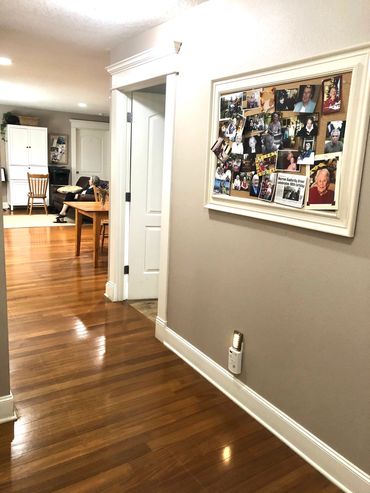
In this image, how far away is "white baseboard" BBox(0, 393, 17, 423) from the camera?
204 centimetres

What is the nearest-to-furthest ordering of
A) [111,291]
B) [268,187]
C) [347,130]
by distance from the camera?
[347,130], [268,187], [111,291]

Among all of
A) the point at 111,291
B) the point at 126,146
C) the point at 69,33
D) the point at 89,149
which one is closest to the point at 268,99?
the point at 126,146

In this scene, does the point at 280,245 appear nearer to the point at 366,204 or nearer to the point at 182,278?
the point at 366,204

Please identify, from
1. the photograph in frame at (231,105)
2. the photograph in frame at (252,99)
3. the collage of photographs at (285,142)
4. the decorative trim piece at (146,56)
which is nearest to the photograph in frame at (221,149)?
the collage of photographs at (285,142)

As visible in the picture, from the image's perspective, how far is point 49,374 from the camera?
2.53 meters

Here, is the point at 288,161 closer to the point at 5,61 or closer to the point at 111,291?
the point at 111,291

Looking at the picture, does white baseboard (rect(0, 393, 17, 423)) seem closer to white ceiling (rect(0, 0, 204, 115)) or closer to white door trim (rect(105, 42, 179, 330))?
white door trim (rect(105, 42, 179, 330))

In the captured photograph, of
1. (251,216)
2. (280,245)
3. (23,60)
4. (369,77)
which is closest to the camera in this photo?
(369,77)

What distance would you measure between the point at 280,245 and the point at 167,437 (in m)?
1.14

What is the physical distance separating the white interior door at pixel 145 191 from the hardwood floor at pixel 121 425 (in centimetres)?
57

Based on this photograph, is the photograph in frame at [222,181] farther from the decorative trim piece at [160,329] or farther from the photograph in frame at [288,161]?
the decorative trim piece at [160,329]

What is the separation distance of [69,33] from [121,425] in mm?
2961

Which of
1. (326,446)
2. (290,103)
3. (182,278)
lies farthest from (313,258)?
(182,278)

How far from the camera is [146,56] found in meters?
2.89
